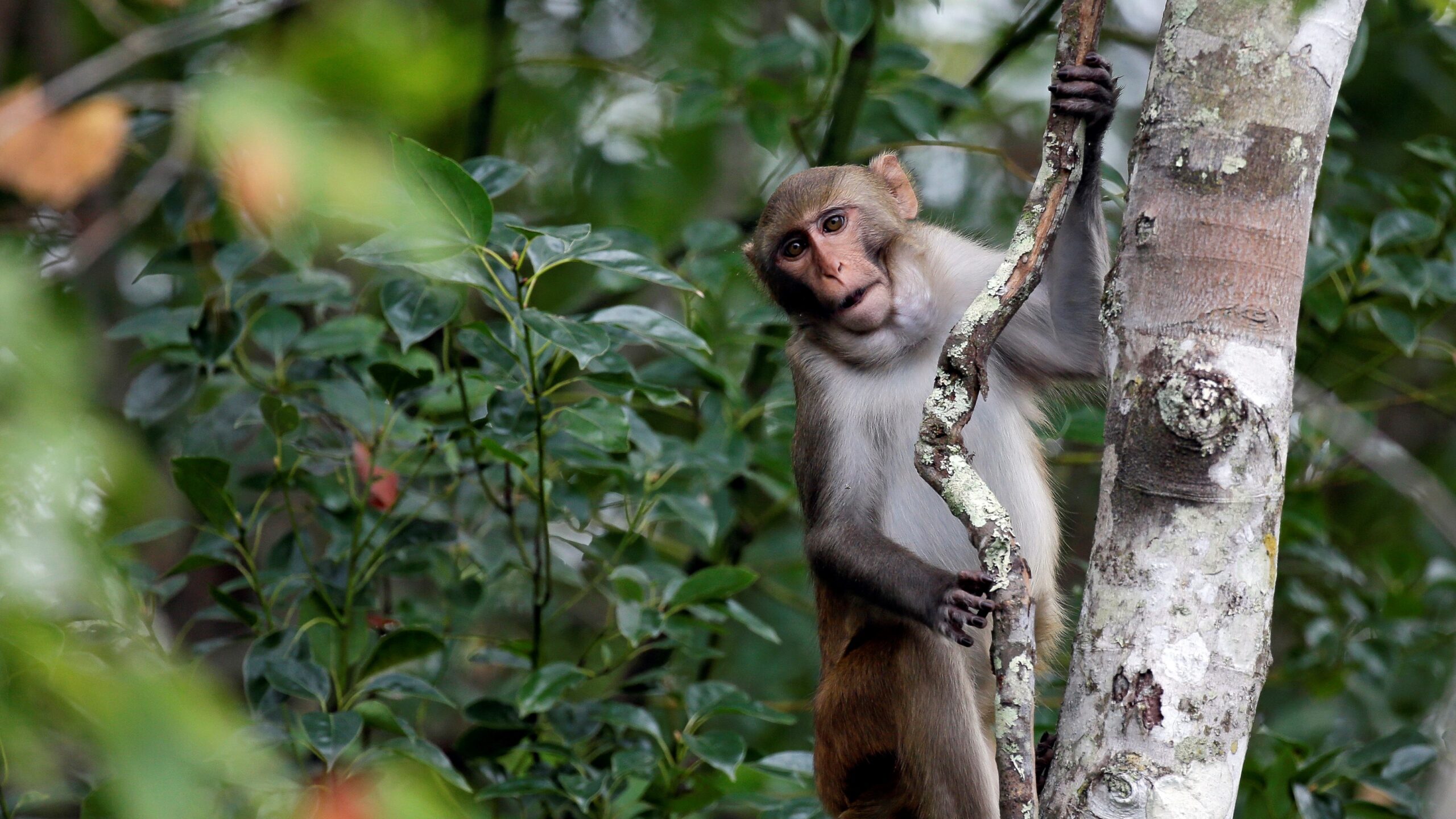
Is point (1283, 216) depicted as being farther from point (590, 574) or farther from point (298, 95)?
point (590, 574)

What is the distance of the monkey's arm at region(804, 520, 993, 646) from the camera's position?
3.38 meters

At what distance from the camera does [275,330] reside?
183 inches

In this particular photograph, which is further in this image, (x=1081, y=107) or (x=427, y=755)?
(x=427, y=755)

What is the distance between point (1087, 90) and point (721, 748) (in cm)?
237

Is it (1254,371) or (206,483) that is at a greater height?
(1254,371)

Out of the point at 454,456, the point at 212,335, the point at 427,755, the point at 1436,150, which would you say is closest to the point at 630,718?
the point at 427,755

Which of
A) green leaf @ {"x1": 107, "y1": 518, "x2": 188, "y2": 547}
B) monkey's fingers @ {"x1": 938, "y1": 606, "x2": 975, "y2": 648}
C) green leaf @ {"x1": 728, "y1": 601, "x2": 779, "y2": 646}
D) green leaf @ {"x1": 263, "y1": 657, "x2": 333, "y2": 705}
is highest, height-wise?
monkey's fingers @ {"x1": 938, "y1": 606, "x2": 975, "y2": 648}

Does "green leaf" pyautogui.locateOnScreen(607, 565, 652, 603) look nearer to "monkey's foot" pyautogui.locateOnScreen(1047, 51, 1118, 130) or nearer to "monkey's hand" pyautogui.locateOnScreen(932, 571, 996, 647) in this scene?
"monkey's hand" pyautogui.locateOnScreen(932, 571, 996, 647)

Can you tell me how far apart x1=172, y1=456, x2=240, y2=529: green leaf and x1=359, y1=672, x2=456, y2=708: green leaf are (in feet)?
2.39

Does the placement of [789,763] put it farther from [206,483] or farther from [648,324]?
[206,483]

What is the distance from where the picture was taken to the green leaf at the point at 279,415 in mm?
4262

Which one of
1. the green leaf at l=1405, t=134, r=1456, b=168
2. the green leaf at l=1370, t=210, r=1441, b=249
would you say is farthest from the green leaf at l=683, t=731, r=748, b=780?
the green leaf at l=1405, t=134, r=1456, b=168

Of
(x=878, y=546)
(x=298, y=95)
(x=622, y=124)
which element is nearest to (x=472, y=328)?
(x=878, y=546)

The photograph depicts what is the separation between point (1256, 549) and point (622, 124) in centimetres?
707
